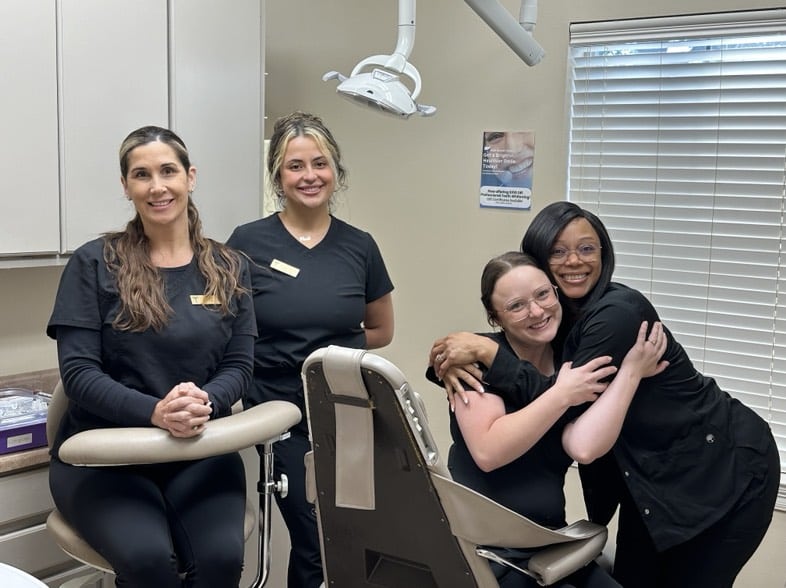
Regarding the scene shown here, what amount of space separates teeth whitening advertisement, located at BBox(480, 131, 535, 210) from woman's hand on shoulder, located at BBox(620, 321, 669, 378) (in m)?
1.22

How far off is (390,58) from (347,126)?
4.09ft

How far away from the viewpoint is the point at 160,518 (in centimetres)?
160

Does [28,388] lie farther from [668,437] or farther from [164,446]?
[668,437]

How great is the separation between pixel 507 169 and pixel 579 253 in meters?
1.11

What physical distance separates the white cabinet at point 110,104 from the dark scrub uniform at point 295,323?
440mm

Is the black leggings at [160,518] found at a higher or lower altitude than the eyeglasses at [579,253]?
lower

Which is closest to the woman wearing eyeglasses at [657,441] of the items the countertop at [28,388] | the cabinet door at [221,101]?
the countertop at [28,388]

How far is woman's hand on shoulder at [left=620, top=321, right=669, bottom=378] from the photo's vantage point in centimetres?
158

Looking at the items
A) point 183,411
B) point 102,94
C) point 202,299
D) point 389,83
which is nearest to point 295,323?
point 202,299

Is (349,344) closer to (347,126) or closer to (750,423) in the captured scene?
(750,423)

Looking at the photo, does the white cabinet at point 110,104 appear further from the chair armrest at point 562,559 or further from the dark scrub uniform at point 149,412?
the chair armrest at point 562,559

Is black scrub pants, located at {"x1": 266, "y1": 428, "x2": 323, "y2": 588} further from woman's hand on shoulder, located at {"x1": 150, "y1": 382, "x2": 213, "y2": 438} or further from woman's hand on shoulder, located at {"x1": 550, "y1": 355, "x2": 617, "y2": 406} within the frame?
woman's hand on shoulder, located at {"x1": 550, "y1": 355, "x2": 617, "y2": 406}

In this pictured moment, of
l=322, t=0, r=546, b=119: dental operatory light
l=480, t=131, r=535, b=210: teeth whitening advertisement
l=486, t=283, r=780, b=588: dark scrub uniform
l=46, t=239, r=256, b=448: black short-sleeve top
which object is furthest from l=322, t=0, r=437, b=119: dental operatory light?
l=480, t=131, r=535, b=210: teeth whitening advertisement

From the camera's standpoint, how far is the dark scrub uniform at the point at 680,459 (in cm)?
160
